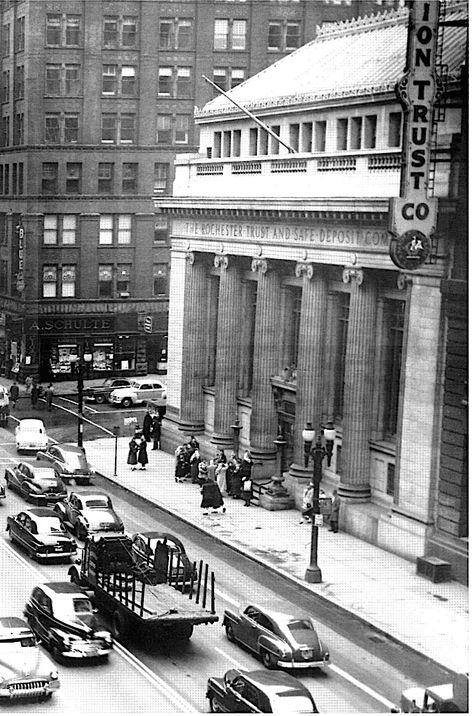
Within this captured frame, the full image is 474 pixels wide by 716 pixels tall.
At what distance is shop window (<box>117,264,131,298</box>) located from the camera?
1035 inches

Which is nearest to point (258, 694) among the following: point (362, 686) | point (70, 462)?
point (362, 686)

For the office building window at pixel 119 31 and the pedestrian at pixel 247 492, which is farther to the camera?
the pedestrian at pixel 247 492

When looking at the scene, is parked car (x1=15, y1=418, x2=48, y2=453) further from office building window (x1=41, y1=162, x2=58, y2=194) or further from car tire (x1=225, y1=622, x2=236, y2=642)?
car tire (x1=225, y1=622, x2=236, y2=642)

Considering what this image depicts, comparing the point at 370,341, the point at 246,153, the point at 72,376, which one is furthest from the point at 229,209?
the point at 72,376

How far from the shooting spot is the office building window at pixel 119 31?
24.7m

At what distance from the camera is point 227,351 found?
34312 millimetres

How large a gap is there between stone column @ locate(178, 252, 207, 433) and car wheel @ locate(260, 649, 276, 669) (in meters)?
13.9

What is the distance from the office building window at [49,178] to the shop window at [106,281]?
1737mm

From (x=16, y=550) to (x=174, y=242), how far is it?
1313 cm

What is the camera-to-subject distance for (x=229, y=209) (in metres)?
34.0

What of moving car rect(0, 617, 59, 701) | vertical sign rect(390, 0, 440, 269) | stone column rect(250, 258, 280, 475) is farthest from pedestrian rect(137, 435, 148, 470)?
moving car rect(0, 617, 59, 701)

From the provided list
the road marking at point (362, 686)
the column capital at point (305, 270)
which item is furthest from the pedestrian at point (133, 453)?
the road marking at point (362, 686)

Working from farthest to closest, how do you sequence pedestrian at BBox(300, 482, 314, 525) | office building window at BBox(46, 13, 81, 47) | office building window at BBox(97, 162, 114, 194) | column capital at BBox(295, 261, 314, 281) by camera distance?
1. column capital at BBox(295, 261, 314, 281)
2. pedestrian at BBox(300, 482, 314, 525)
3. office building window at BBox(97, 162, 114, 194)
4. office building window at BBox(46, 13, 81, 47)

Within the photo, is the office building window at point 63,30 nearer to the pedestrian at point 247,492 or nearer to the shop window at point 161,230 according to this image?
the shop window at point 161,230
